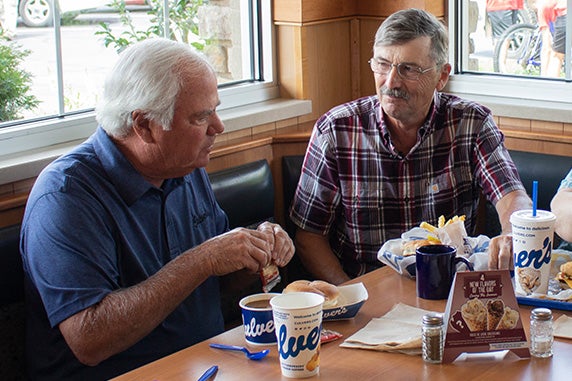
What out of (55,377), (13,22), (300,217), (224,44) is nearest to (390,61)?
(300,217)

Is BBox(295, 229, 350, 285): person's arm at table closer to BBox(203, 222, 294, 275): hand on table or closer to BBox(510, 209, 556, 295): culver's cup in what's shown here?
BBox(203, 222, 294, 275): hand on table

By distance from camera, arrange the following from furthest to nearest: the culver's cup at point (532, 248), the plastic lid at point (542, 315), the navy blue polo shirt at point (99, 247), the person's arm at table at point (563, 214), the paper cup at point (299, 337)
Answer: the person's arm at table at point (563, 214) → the navy blue polo shirt at point (99, 247) → the culver's cup at point (532, 248) → the plastic lid at point (542, 315) → the paper cup at point (299, 337)

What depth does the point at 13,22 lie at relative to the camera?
2842mm

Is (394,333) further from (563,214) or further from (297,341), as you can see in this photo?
(563,214)

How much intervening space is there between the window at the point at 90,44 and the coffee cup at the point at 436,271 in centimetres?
134

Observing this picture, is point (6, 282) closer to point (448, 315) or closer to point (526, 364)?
point (448, 315)

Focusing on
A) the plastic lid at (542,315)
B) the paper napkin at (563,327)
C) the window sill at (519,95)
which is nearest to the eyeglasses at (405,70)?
the window sill at (519,95)

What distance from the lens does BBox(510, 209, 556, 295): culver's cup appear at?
200cm

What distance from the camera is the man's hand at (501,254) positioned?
88.9 inches

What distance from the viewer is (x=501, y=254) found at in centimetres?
226

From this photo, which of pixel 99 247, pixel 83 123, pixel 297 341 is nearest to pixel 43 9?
pixel 83 123

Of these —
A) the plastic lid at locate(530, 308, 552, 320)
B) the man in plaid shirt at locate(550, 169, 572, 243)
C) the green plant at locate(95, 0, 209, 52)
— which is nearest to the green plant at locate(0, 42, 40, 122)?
the green plant at locate(95, 0, 209, 52)

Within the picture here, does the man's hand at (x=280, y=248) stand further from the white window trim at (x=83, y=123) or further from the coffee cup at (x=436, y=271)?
the white window trim at (x=83, y=123)

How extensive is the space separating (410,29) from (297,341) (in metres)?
1.43
